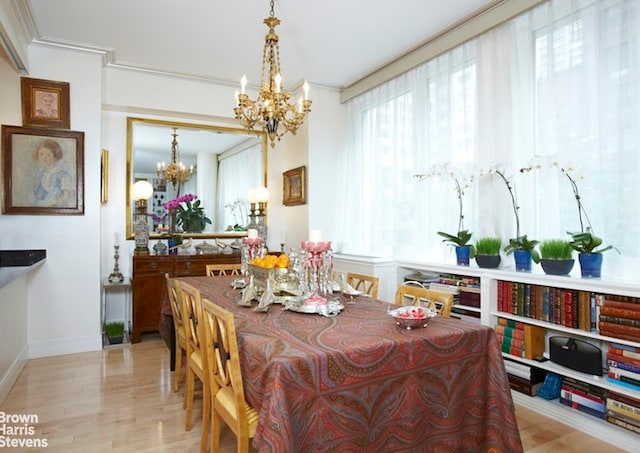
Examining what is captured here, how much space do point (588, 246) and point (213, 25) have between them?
335cm

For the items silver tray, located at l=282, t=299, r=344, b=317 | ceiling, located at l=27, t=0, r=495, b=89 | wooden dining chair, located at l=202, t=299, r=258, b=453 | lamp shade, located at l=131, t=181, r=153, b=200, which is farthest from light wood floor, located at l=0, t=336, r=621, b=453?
ceiling, located at l=27, t=0, r=495, b=89

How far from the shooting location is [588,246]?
2.47 m

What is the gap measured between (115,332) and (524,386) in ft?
12.3

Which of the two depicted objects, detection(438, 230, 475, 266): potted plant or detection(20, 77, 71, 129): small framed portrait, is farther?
detection(20, 77, 71, 129): small framed portrait

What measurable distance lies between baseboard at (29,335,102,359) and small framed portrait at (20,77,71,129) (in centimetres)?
205

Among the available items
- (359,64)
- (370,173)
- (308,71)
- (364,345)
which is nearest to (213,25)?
(308,71)

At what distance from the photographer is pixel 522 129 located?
308 centimetres

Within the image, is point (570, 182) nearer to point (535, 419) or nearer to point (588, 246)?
point (588, 246)

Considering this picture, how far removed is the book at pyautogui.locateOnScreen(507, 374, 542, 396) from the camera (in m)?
2.79

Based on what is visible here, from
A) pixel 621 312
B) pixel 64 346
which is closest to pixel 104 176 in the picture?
pixel 64 346

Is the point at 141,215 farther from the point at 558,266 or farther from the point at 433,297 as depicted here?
the point at 558,266

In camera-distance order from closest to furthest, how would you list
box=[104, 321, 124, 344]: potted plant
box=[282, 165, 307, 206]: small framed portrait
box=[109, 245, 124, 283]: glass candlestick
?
box=[104, 321, 124, 344]: potted plant, box=[109, 245, 124, 283]: glass candlestick, box=[282, 165, 307, 206]: small framed portrait

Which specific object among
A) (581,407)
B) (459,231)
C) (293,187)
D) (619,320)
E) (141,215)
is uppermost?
(293,187)

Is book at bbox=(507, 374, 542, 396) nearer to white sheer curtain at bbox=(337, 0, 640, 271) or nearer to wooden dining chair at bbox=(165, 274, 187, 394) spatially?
white sheer curtain at bbox=(337, 0, 640, 271)
